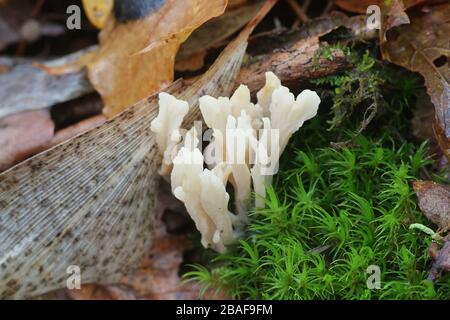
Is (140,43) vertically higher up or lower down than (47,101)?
higher up

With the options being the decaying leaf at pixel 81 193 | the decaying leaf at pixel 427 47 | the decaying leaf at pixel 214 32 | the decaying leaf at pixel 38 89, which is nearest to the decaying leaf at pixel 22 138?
the decaying leaf at pixel 38 89

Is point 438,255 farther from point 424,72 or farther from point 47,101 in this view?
point 47,101

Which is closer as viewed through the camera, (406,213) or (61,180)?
(406,213)

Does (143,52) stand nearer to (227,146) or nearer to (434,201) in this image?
(227,146)

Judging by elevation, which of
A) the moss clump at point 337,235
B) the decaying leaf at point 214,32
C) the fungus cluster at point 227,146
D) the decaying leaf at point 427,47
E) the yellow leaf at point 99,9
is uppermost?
the yellow leaf at point 99,9

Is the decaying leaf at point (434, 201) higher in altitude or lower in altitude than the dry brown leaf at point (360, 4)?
lower

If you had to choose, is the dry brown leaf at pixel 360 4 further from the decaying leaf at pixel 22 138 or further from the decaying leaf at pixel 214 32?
the decaying leaf at pixel 22 138

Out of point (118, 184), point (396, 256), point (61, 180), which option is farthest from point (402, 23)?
point (61, 180)
